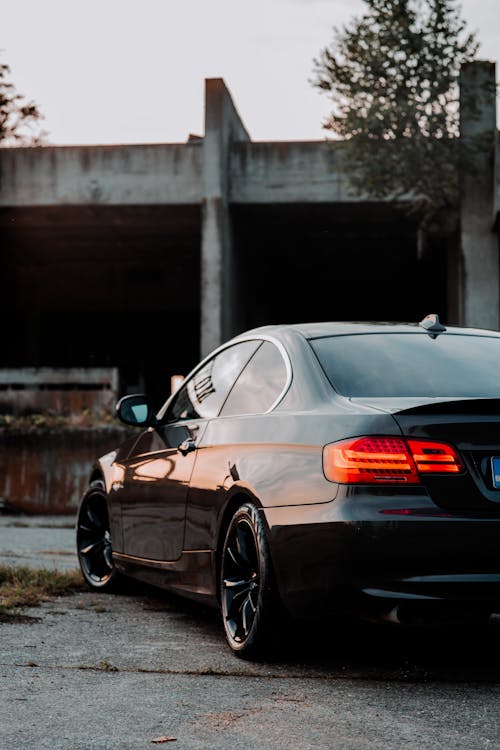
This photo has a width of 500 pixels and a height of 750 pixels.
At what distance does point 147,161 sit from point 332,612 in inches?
900

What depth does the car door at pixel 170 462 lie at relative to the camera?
18.6ft

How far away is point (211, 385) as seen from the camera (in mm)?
5992

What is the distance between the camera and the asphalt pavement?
3609 millimetres

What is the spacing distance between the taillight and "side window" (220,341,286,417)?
2.77ft

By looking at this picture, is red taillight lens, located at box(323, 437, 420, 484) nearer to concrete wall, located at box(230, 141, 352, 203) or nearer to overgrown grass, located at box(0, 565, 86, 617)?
overgrown grass, located at box(0, 565, 86, 617)

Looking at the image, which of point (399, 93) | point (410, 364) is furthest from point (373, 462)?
point (399, 93)

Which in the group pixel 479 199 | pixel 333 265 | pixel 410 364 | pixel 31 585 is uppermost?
pixel 479 199

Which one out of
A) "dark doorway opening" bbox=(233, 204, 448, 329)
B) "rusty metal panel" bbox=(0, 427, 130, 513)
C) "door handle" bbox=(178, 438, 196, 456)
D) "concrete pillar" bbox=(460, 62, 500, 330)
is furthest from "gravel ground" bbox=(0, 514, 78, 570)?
"dark doorway opening" bbox=(233, 204, 448, 329)

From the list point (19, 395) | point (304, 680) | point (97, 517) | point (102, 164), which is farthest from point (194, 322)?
point (304, 680)

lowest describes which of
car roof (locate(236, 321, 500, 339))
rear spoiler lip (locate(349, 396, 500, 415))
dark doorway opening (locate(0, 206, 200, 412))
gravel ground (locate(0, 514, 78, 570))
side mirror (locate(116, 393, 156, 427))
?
gravel ground (locate(0, 514, 78, 570))

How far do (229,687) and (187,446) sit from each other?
5.22 feet

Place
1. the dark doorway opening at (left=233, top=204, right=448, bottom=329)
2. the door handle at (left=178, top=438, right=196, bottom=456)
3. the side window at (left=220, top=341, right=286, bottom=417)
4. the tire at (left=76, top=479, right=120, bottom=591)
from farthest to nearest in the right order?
the dark doorway opening at (left=233, top=204, right=448, bottom=329)
the tire at (left=76, top=479, right=120, bottom=591)
the door handle at (left=178, top=438, right=196, bottom=456)
the side window at (left=220, top=341, right=286, bottom=417)

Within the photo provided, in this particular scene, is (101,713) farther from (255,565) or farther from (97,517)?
(97,517)

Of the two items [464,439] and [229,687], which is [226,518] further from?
[464,439]
